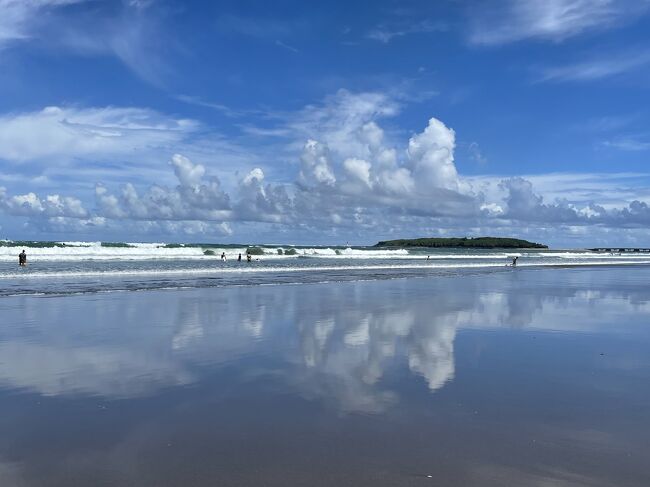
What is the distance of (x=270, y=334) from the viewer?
13500mm

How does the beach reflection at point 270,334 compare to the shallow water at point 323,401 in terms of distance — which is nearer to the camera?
the shallow water at point 323,401

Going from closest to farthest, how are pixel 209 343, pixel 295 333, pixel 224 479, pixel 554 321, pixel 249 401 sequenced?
pixel 224 479
pixel 249 401
pixel 209 343
pixel 295 333
pixel 554 321

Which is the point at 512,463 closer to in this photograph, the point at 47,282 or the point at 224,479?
the point at 224,479

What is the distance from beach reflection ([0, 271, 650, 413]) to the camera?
8820 millimetres

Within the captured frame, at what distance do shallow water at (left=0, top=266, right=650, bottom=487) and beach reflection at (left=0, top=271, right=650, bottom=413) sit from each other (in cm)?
6

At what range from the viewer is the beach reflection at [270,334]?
882 cm

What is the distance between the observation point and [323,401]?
764 centimetres

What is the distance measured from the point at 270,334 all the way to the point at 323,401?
601cm

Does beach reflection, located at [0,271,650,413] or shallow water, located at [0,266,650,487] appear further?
beach reflection, located at [0,271,650,413]

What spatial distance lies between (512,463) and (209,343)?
26.5 feet

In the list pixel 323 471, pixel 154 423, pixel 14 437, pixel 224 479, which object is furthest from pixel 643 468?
pixel 14 437

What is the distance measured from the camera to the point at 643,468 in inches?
212

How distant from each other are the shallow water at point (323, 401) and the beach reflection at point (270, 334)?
0.06 meters

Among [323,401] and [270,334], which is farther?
[270,334]
